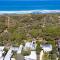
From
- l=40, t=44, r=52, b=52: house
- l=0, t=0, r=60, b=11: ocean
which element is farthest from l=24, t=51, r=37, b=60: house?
l=0, t=0, r=60, b=11: ocean

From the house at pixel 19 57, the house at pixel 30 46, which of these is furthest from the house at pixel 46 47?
the house at pixel 19 57

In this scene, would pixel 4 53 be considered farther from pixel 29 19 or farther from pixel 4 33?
pixel 29 19

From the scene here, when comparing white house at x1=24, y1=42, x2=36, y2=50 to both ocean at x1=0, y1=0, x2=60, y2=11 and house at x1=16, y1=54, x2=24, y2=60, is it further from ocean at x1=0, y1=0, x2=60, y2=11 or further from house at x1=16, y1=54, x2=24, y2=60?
ocean at x1=0, y1=0, x2=60, y2=11

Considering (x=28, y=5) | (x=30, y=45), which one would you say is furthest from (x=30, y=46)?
A: (x=28, y=5)

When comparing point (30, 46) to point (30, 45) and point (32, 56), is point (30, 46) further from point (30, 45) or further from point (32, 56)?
point (32, 56)

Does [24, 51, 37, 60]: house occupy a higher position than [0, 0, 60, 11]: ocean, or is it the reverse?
[0, 0, 60, 11]: ocean

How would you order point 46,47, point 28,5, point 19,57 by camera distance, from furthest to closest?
1. point 28,5
2. point 46,47
3. point 19,57

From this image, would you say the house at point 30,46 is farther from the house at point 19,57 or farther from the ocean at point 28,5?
the ocean at point 28,5

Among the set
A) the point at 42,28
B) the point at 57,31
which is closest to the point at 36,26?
the point at 42,28
